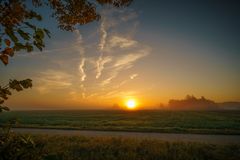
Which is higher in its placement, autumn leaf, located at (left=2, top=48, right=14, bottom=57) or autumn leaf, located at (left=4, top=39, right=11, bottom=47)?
autumn leaf, located at (left=4, top=39, right=11, bottom=47)

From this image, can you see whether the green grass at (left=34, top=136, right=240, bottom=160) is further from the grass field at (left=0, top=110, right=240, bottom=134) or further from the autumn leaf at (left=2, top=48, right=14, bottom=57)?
the autumn leaf at (left=2, top=48, right=14, bottom=57)

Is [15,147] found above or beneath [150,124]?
beneath

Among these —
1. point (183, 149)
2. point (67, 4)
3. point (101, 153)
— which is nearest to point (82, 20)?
point (67, 4)

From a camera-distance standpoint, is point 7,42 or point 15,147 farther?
point 15,147

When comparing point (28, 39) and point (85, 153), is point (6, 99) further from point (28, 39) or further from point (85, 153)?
point (85, 153)

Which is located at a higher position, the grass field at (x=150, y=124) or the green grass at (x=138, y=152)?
the grass field at (x=150, y=124)

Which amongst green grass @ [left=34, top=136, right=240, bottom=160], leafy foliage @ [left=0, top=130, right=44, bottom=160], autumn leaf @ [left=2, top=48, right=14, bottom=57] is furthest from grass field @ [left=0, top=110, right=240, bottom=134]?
autumn leaf @ [left=2, top=48, right=14, bottom=57]

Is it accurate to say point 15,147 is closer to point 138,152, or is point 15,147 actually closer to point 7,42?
point 7,42

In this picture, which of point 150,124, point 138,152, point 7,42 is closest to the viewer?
point 7,42

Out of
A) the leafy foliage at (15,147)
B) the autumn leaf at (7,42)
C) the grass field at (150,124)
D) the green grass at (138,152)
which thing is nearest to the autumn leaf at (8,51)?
the autumn leaf at (7,42)

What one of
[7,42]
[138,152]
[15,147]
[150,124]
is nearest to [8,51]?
[7,42]

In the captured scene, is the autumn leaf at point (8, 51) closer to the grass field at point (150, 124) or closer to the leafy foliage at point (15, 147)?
the leafy foliage at point (15, 147)

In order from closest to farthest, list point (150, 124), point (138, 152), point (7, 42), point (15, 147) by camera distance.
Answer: point (7, 42), point (15, 147), point (138, 152), point (150, 124)

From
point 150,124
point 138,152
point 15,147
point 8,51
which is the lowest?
point 138,152
